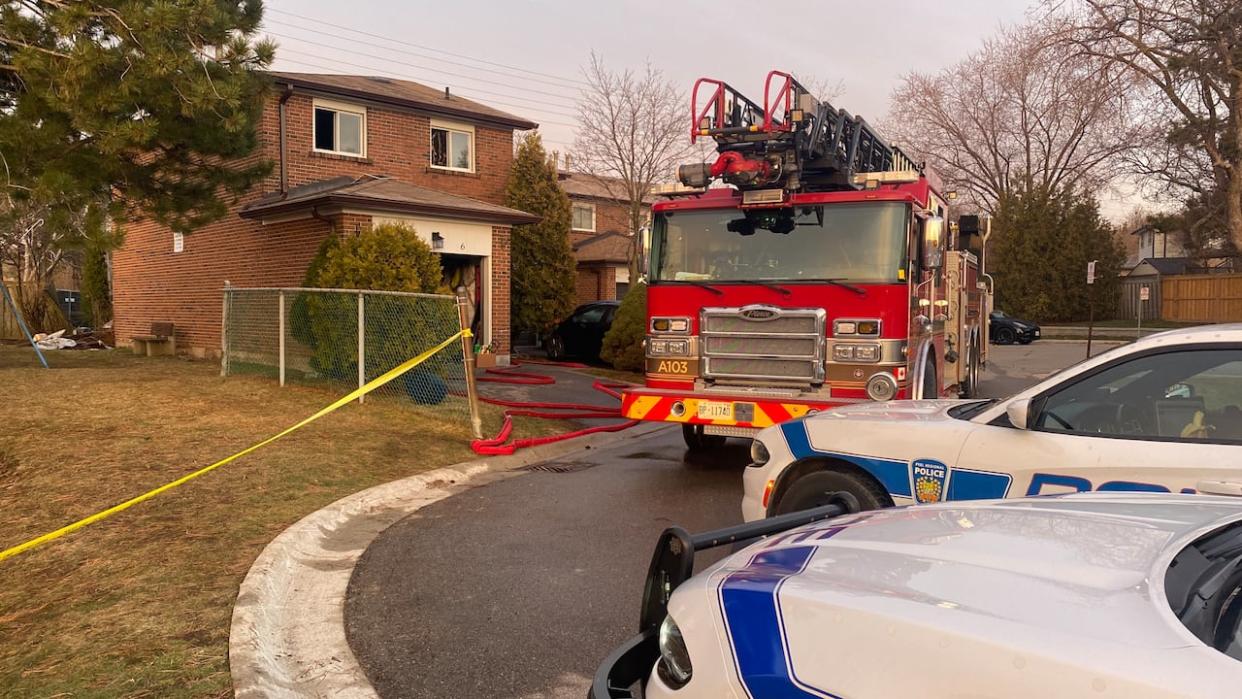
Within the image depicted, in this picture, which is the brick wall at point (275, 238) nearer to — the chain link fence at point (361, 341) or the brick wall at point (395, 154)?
the brick wall at point (395, 154)

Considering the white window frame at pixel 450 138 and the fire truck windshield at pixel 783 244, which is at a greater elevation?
the white window frame at pixel 450 138

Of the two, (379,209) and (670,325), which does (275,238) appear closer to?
(379,209)

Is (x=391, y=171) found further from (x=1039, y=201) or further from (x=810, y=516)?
(x=1039, y=201)

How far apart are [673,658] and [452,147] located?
19189 millimetres

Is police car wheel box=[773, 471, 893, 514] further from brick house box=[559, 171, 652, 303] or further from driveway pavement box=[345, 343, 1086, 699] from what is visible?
brick house box=[559, 171, 652, 303]

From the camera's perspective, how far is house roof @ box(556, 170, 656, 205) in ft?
103

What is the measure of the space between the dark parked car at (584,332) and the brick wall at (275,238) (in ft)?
7.31

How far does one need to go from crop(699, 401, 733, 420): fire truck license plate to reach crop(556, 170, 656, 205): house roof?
2337 centimetres

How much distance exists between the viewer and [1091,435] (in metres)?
3.70

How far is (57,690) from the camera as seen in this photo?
130 inches

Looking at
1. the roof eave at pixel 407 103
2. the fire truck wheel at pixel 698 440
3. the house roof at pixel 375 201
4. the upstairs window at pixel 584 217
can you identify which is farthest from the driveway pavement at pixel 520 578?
the upstairs window at pixel 584 217

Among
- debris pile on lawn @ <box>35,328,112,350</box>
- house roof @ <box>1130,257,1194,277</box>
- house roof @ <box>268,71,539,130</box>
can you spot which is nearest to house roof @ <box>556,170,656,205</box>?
house roof @ <box>268,71,539,130</box>

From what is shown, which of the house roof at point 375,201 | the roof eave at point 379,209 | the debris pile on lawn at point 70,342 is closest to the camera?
the roof eave at point 379,209

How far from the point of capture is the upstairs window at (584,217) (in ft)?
106
